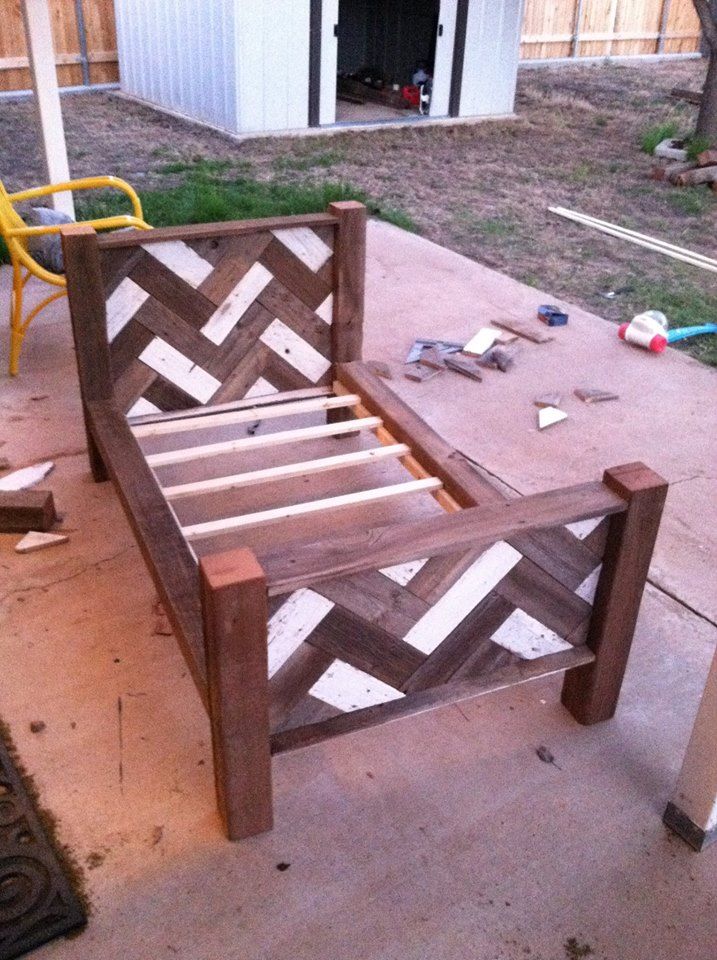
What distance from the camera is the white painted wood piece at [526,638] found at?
6.34ft

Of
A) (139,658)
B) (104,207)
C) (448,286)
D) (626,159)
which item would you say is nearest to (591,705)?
(139,658)

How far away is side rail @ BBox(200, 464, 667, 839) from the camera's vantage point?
1.65m

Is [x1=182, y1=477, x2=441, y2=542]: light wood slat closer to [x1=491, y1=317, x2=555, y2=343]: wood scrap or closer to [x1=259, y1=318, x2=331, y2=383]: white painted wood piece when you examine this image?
[x1=259, y1=318, x2=331, y2=383]: white painted wood piece

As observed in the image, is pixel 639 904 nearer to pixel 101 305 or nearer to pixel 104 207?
pixel 101 305

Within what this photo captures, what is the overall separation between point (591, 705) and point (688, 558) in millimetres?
893

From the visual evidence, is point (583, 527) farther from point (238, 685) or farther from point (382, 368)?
point (382, 368)

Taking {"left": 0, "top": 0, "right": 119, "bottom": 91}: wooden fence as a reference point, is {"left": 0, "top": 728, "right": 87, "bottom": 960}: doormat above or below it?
below

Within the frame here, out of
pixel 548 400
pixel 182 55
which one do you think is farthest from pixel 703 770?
pixel 182 55

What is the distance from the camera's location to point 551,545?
6.17 feet

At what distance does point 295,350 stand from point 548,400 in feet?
4.02

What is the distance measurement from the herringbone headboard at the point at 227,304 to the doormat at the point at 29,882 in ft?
4.66

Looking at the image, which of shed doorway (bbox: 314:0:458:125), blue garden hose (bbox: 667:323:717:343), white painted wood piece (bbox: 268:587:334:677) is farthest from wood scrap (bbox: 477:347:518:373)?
shed doorway (bbox: 314:0:458:125)

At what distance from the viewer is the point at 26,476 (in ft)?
10.5

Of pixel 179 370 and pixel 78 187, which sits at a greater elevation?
pixel 78 187
